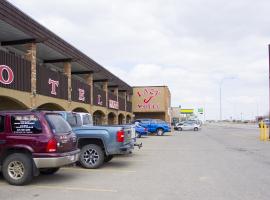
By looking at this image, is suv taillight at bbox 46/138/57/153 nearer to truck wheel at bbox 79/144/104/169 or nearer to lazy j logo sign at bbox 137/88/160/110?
truck wheel at bbox 79/144/104/169

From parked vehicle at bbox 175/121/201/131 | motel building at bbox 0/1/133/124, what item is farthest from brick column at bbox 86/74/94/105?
parked vehicle at bbox 175/121/201/131

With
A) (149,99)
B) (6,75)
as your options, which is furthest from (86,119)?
(149,99)

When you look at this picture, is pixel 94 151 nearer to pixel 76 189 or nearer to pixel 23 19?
pixel 76 189

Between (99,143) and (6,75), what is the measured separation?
6625 mm

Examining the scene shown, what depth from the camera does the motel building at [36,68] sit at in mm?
17266

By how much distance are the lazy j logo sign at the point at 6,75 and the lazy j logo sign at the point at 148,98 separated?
4257 centimetres

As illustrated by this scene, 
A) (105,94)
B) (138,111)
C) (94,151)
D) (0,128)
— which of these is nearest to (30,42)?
(94,151)

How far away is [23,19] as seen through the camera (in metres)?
18.1

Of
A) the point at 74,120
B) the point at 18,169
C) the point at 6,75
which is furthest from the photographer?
the point at 6,75

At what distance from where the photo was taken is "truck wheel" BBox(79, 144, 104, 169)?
12.5 m

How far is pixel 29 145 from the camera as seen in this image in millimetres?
9367

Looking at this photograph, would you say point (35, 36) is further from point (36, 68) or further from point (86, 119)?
point (86, 119)

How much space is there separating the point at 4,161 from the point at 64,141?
1.53 metres

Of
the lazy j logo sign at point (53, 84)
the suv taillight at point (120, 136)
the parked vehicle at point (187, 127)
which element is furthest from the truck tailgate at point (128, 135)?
the parked vehicle at point (187, 127)
